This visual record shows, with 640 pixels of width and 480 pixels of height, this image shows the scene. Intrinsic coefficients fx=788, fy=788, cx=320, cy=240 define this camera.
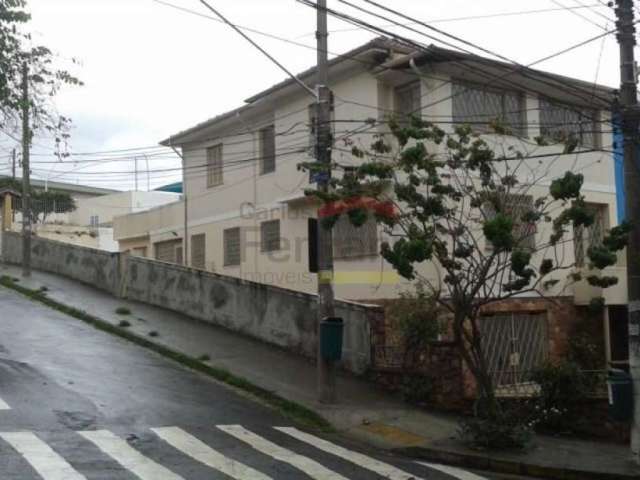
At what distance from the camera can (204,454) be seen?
9547mm

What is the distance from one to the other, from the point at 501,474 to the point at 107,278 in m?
16.4

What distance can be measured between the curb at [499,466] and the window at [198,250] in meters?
14.8

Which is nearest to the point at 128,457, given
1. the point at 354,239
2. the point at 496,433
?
the point at 496,433

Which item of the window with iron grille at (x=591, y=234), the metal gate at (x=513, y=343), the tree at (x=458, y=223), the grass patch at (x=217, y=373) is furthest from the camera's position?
the window with iron grille at (x=591, y=234)

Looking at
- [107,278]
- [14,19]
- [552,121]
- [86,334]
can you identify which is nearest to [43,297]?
[107,278]

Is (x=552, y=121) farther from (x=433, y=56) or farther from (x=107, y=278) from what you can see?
(x=107, y=278)

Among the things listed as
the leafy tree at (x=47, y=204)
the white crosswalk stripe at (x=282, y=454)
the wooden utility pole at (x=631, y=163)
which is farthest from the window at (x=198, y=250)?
the leafy tree at (x=47, y=204)

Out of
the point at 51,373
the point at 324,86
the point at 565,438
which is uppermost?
the point at 324,86

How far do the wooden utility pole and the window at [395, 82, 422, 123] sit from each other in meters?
6.23

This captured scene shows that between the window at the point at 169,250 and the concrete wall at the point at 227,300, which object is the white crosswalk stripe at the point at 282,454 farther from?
the window at the point at 169,250

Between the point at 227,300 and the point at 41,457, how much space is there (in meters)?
10.3

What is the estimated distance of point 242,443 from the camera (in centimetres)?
1039

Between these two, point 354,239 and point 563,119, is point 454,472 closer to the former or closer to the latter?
point 354,239

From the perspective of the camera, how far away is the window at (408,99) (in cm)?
1761
